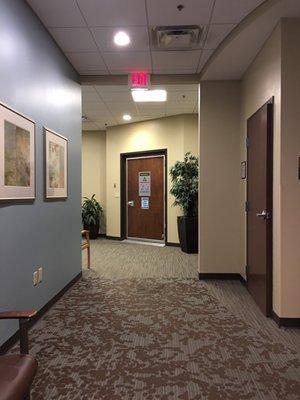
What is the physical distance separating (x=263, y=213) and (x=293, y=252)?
49cm

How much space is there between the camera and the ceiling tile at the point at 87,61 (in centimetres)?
384

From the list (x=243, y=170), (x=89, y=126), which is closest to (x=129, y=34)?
(x=243, y=170)

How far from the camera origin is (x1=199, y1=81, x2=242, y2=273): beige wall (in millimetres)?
4402

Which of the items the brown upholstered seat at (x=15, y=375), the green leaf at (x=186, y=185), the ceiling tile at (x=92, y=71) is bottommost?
the brown upholstered seat at (x=15, y=375)

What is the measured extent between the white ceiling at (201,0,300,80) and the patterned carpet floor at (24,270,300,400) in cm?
273

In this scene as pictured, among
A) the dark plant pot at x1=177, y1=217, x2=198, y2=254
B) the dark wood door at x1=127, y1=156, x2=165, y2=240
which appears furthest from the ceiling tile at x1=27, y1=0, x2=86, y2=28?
the dark wood door at x1=127, y1=156, x2=165, y2=240

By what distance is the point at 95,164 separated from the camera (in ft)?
27.8

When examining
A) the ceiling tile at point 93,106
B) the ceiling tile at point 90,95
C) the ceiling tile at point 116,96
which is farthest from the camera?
the ceiling tile at point 93,106

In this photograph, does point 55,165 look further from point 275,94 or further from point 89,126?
point 89,126

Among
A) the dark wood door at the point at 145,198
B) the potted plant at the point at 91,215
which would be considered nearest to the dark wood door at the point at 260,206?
the dark wood door at the point at 145,198

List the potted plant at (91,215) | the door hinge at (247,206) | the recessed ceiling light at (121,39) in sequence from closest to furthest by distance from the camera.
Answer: the recessed ceiling light at (121,39) → the door hinge at (247,206) → the potted plant at (91,215)

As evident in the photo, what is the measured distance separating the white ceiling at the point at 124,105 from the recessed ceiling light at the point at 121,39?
1167 mm

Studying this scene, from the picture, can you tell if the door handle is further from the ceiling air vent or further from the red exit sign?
the red exit sign

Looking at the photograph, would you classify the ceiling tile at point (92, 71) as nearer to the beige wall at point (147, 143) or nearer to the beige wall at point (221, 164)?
the beige wall at point (221, 164)
